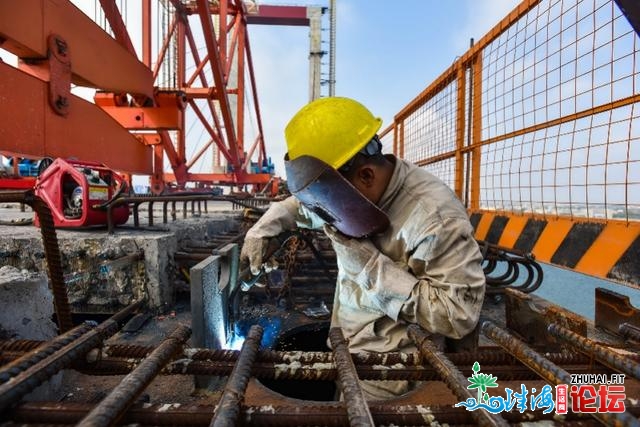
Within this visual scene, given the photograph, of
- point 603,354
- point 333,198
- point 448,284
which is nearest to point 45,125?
point 333,198

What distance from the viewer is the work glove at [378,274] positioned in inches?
47.5

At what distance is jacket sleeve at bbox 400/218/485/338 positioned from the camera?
1149 mm

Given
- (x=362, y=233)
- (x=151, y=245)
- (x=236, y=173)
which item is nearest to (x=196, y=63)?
(x=236, y=173)

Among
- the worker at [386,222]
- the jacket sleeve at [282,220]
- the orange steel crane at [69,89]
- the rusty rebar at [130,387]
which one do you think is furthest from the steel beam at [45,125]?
the rusty rebar at [130,387]

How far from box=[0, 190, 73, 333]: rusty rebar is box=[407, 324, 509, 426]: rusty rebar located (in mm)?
1242

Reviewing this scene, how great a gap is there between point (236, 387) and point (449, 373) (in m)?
0.51

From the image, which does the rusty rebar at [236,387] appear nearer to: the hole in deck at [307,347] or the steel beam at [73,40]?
the hole in deck at [307,347]

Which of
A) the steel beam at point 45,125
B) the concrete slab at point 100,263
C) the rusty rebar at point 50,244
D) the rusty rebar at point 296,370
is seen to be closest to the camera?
the rusty rebar at point 296,370

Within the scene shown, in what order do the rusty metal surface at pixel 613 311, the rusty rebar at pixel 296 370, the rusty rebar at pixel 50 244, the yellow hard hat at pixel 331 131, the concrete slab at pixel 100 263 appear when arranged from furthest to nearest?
the concrete slab at pixel 100 263, the rusty metal surface at pixel 613 311, the yellow hard hat at pixel 331 131, the rusty rebar at pixel 50 244, the rusty rebar at pixel 296 370

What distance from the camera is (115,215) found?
2.91 m

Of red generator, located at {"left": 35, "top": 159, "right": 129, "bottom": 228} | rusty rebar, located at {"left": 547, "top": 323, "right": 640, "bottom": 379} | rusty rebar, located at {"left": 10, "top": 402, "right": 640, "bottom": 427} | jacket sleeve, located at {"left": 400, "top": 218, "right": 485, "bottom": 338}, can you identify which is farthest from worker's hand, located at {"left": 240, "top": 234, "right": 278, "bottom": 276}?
red generator, located at {"left": 35, "top": 159, "right": 129, "bottom": 228}

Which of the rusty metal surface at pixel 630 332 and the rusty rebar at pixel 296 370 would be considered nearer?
the rusty rebar at pixel 296 370

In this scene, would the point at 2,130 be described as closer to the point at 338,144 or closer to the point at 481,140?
the point at 338,144

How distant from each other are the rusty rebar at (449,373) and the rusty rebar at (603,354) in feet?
1.25
